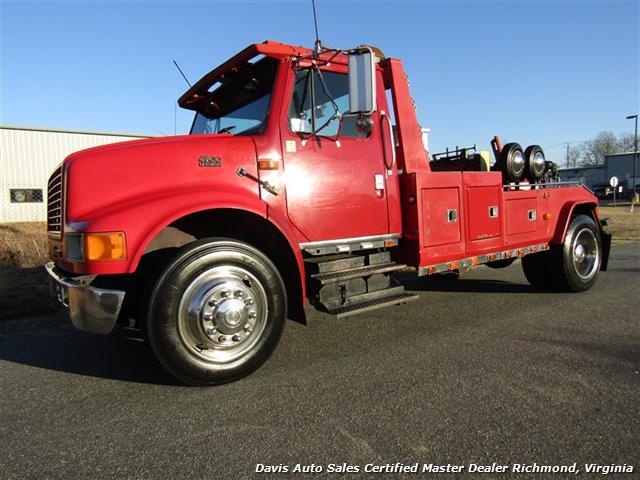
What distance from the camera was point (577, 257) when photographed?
20.4 feet

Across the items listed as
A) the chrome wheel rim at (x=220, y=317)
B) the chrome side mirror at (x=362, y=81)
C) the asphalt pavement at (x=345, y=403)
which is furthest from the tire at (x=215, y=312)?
the chrome side mirror at (x=362, y=81)

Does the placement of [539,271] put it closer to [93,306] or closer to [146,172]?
[146,172]

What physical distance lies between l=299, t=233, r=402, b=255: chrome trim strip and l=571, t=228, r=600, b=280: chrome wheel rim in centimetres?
332

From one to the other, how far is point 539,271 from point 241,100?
458 centimetres

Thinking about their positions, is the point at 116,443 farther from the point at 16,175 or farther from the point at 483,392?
the point at 16,175

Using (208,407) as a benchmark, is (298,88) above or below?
above

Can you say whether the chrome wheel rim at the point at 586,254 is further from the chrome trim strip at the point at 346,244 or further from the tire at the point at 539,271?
the chrome trim strip at the point at 346,244

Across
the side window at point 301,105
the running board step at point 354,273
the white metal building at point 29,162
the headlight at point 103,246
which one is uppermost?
the white metal building at point 29,162

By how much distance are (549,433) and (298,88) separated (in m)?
3.06

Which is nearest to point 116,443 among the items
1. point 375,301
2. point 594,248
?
point 375,301

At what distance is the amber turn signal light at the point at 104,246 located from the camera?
288 centimetres

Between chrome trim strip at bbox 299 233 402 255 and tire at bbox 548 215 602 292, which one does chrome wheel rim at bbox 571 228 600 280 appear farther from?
chrome trim strip at bbox 299 233 402 255

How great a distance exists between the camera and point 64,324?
5.09 meters

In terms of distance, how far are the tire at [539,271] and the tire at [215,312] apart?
4.21 meters
